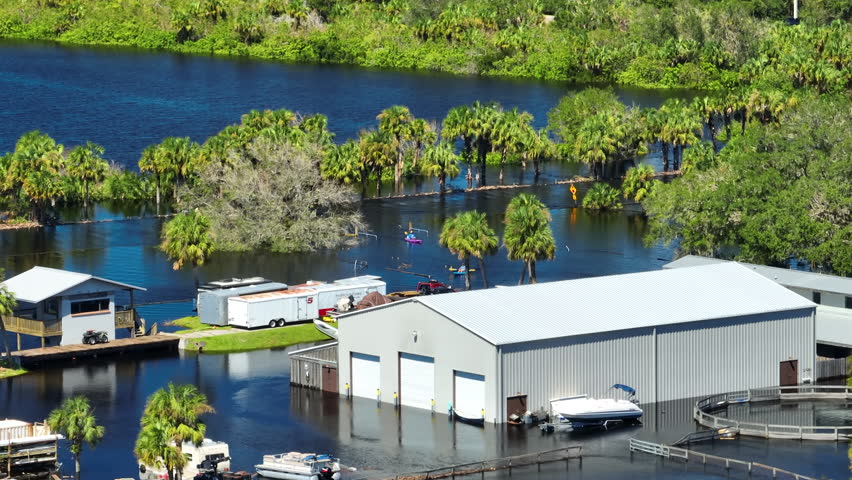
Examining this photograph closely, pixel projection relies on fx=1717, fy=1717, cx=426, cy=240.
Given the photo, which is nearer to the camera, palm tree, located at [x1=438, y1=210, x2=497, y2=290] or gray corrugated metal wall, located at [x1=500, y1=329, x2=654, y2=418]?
gray corrugated metal wall, located at [x1=500, y1=329, x2=654, y2=418]

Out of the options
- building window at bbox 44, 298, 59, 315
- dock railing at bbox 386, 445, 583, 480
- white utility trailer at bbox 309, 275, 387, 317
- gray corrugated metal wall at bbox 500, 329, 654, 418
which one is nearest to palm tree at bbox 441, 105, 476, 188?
white utility trailer at bbox 309, 275, 387, 317

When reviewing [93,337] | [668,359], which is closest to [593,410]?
[668,359]

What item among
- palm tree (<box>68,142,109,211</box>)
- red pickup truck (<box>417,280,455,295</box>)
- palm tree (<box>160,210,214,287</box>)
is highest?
palm tree (<box>68,142,109,211</box>)

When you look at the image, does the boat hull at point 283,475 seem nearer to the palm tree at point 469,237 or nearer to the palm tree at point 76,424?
the palm tree at point 76,424

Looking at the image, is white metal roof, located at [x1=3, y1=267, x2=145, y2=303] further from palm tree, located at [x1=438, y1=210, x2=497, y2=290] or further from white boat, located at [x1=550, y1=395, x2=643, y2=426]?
white boat, located at [x1=550, y1=395, x2=643, y2=426]

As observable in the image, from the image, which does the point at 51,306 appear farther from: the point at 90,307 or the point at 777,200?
the point at 777,200

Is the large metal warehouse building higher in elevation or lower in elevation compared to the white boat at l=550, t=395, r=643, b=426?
higher
